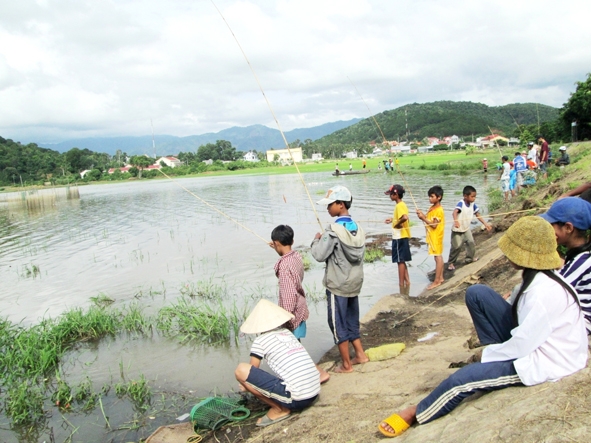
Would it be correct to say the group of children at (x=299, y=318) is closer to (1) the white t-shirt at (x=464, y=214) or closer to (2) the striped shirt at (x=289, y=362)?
(2) the striped shirt at (x=289, y=362)

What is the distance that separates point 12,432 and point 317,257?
355 cm

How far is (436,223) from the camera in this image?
23.1ft

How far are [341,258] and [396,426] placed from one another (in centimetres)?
167

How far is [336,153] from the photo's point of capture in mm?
105375

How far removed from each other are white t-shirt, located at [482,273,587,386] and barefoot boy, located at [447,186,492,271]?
516 centimetres

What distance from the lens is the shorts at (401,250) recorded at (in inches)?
274

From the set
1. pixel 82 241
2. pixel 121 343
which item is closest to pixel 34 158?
pixel 82 241

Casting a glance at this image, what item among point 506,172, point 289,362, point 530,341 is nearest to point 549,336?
point 530,341

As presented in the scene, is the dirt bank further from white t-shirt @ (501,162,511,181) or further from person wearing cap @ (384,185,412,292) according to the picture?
white t-shirt @ (501,162,511,181)

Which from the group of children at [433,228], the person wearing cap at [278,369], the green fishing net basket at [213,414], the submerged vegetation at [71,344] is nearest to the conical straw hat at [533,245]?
the person wearing cap at [278,369]

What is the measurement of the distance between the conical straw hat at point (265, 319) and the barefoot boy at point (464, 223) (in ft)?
16.4

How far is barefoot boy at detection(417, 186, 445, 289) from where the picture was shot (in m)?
6.93

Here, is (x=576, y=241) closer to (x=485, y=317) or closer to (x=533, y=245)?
(x=533, y=245)

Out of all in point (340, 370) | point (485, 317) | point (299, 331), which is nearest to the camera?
point (485, 317)
